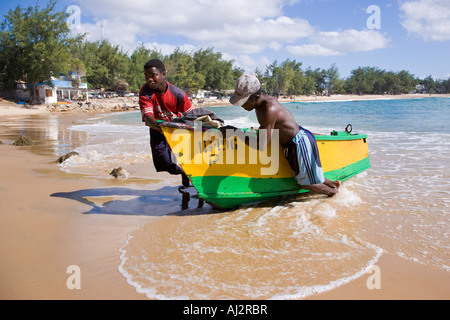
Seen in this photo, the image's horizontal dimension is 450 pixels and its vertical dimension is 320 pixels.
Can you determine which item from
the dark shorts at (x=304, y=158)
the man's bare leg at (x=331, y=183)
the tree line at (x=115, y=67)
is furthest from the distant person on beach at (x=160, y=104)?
the tree line at (x=115, y=67)

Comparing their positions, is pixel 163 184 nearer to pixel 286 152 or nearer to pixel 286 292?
pixel 286 152

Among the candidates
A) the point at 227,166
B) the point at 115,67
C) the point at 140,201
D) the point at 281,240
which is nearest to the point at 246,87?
the point at 227,166

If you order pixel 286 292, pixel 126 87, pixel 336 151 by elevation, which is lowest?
pixel 286 292

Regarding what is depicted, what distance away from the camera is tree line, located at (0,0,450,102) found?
37.4 m

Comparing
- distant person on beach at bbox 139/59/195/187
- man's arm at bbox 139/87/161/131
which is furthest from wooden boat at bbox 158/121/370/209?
distant person on beach at bbox 139/59/195/187

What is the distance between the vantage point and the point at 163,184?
577 cm

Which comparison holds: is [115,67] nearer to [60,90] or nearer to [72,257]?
[60,90]

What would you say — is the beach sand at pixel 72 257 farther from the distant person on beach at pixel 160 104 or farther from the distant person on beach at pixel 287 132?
the distant person on beach at pixel 287 132

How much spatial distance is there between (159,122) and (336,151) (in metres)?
2.62

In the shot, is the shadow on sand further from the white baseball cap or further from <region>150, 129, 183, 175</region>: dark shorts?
the white baseball cap

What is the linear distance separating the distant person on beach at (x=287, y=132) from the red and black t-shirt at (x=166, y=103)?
Answer: 73 centimetres

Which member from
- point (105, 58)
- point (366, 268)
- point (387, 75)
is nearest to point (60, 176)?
point (366, 268)

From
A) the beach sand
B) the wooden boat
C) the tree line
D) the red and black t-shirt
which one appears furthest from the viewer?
the tree line

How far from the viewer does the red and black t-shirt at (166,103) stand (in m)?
4.19
